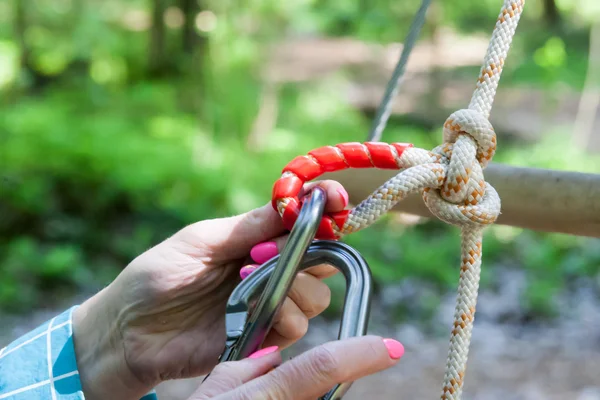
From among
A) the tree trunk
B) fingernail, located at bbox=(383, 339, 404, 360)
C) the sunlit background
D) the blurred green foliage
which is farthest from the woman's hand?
the tree trunk

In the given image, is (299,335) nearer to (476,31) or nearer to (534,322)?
(534,322)

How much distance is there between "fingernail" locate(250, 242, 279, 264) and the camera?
0.58 meters

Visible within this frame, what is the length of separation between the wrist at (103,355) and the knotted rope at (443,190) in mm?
270

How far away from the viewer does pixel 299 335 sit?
2.09 ft

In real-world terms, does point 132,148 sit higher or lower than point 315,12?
lower

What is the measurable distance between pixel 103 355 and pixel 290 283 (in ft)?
0.98

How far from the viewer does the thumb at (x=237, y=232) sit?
1.98 ft

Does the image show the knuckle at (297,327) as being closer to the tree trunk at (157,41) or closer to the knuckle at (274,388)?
the knuckle at (274,388)

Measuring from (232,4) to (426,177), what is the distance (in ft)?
9.55

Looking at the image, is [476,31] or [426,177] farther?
[476,31]

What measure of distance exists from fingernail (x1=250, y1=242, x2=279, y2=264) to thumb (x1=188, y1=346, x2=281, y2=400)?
15 cm

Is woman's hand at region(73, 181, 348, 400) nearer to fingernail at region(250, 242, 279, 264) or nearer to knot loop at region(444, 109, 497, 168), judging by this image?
fingernail at region(250, 242, 279, 264)

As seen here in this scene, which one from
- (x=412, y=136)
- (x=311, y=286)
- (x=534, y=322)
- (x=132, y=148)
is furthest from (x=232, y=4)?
(x=311, y=286)

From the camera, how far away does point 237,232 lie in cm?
62
